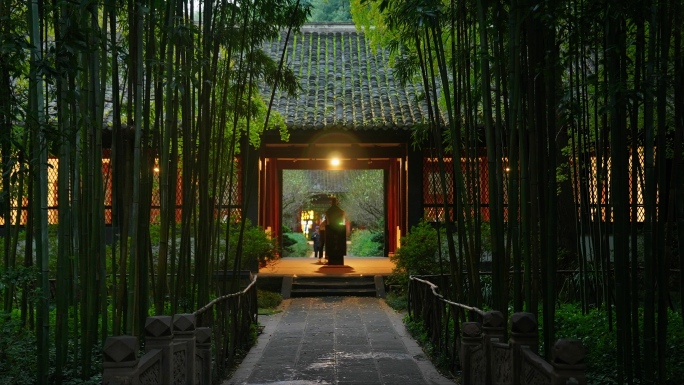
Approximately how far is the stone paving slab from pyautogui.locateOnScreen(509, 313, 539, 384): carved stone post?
2170 mm

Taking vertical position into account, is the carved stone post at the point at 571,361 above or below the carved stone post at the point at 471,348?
above

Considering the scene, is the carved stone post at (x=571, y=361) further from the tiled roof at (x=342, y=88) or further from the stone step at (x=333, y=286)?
the stone step at (x=333, y=286)

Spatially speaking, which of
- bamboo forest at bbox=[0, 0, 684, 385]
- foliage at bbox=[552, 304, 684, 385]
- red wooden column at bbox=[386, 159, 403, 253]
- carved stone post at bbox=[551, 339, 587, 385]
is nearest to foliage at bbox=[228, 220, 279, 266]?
red wooden column at bbox=[386, 159, 403, 253]

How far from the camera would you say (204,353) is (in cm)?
473

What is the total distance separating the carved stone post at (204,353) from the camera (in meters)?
4.67

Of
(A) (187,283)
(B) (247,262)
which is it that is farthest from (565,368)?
(B) (247,262)

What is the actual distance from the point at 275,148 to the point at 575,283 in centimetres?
628

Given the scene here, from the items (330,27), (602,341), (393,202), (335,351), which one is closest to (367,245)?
(393,202)

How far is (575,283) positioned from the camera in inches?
340

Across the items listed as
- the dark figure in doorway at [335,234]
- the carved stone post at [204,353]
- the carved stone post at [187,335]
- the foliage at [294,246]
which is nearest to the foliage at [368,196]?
the foliage at [294,246]

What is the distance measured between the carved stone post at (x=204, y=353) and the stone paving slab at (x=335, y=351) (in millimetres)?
612

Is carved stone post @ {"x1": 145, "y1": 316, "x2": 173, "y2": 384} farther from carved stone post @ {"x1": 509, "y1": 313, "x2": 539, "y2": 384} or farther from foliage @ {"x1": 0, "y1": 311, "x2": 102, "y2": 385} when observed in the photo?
carved stone post @ {"x1": 509, "y1": 313, "x2": 539, "y2": 384}

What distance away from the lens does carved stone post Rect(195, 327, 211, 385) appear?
4672 millimetres

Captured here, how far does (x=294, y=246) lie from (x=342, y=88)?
29.6 feet
